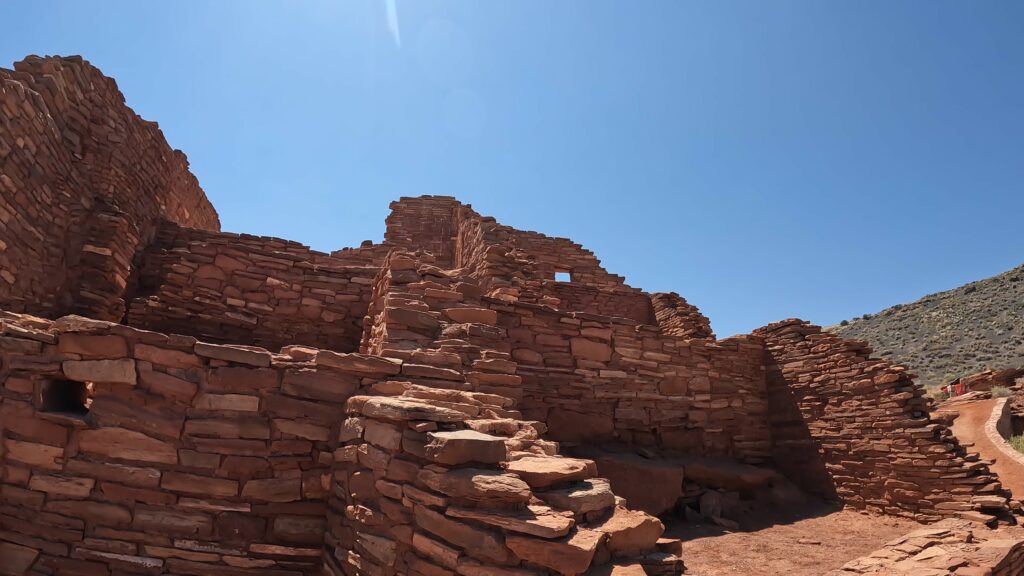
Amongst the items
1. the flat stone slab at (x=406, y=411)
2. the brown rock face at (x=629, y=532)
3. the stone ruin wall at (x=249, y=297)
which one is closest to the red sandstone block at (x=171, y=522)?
the flat stone slab at (x=406, y=411)

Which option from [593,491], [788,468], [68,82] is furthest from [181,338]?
[788,468]

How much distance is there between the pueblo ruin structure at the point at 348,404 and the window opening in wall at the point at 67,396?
0.02m

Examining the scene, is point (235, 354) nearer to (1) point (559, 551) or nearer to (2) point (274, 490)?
(2) point (274, 490)

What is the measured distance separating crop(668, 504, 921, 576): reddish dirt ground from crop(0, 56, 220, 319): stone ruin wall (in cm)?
863

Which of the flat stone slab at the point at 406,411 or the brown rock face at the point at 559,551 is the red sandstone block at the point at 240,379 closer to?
the flat stone slab at the point at 406,411

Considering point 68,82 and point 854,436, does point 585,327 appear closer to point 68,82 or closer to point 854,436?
point 854,436

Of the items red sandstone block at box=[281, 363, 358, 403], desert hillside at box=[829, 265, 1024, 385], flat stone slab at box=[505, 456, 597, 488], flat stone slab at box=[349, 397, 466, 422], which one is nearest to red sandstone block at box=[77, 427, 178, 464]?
red sandstone block at box=[281, 363, 358, 403]

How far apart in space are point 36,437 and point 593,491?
163 inches

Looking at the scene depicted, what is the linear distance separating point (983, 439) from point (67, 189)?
20682mm

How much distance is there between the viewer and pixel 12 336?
3.84m

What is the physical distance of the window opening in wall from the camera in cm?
395

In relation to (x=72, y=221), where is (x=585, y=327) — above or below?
below

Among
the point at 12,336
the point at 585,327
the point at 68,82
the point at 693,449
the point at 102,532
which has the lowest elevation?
the point at 102,532

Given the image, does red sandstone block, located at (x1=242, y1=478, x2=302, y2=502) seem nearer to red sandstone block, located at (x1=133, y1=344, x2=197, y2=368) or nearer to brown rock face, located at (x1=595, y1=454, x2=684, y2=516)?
red sandstone block, located at (x1=133, y1=344, x2=197, y2=368)
